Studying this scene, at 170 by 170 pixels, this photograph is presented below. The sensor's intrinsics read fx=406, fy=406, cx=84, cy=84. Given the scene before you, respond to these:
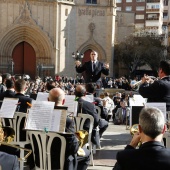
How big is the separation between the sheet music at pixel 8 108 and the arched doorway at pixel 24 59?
30.6 meters

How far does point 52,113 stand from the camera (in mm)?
5500

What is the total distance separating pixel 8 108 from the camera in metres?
7.12

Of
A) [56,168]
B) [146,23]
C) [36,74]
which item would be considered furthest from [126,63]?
[56,168]

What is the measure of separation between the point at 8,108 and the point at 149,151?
13.4 feet

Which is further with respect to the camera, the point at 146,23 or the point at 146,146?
the point at 146,23

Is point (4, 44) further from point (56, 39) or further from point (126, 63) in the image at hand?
point (126, 63)

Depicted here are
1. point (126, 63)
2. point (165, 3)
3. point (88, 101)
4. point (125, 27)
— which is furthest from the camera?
point (165, 3)

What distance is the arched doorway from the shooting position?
37781 mm

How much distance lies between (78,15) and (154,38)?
10.2 meters

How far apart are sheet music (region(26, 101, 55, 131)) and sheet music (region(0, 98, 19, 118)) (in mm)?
1475

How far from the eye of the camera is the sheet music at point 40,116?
5.50 m

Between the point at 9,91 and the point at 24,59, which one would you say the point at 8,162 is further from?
the point at 24,59

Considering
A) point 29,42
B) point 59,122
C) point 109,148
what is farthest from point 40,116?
point 29,42

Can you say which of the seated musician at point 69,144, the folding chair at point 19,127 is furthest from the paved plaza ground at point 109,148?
the seated musician at point 69,144
